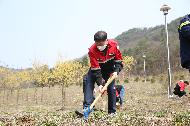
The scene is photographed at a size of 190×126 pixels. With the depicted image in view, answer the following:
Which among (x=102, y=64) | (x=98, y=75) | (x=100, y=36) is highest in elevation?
(x=100, y=36)

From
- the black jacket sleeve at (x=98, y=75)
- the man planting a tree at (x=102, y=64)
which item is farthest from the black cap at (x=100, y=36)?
the black jacket sleeve at (x=98, y=75)

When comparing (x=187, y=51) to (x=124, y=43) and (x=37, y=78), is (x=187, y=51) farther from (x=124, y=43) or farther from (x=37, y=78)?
(x=124, y=43)

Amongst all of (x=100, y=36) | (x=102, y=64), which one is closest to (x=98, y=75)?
(x=102, y=64)

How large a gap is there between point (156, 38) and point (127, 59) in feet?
260

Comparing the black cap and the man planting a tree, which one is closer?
the black cap

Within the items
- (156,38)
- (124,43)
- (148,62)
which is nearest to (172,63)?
(148,62)

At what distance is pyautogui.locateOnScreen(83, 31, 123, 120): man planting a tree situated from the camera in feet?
24.7

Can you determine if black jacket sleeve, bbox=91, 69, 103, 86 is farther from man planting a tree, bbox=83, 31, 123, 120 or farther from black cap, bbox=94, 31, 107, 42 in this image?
black cap, bbox=94, 31, 107, 42

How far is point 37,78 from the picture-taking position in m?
47.4

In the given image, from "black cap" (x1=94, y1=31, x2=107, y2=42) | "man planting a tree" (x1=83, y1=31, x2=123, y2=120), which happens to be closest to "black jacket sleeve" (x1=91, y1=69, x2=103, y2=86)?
"man planting a tree" (x1=83, y1=31, x2=123, y2=120)

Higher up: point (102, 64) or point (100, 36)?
point (100, 36)

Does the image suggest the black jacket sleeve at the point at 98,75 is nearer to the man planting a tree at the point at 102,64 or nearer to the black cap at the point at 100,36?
the man planting a tree at the point at 102,64

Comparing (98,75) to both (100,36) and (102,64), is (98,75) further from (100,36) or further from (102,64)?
(100,36)

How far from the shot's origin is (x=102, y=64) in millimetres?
7863
